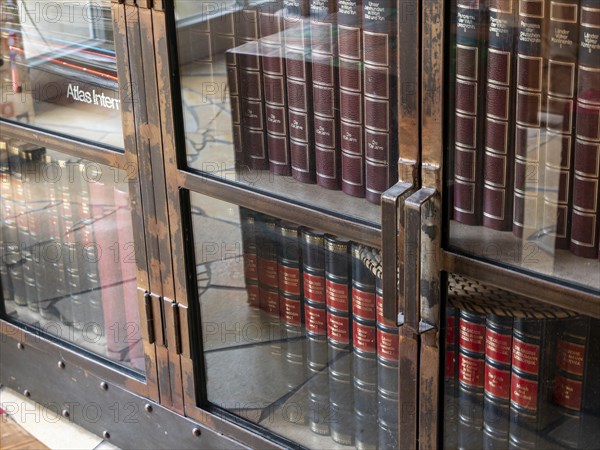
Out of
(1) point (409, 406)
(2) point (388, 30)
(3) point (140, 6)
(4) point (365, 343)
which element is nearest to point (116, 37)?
(3) point (140, 6)

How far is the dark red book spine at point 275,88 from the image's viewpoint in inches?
60.8

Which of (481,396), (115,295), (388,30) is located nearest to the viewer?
(388,30)

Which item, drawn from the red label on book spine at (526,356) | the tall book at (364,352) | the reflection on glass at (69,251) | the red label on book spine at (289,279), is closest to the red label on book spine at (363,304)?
the tall book at (364,352)

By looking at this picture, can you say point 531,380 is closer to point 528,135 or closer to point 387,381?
point 387,381

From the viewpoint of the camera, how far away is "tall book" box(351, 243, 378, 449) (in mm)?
1607

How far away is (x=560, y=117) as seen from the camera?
1283mm

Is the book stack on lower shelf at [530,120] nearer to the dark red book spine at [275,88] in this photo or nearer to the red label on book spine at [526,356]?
the red label on book spine at [526,356]

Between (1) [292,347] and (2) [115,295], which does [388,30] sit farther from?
(2) [115,295]

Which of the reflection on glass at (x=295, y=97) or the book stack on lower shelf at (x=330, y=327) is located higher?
the reflection on glass at (x=295, y=97)

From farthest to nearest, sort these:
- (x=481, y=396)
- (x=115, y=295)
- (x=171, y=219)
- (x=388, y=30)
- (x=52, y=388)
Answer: (x=52, y=388)
(x=115, y=295)
(x=171, y=219)
(x=481, y=396)
(x=388, y=30)

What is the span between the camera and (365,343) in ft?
5.45

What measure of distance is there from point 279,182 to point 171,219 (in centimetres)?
24

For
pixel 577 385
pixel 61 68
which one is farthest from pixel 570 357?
pixel 61 68

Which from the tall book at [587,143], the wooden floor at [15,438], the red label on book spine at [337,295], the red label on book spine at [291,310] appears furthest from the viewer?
the wooden floor at [15,438]
